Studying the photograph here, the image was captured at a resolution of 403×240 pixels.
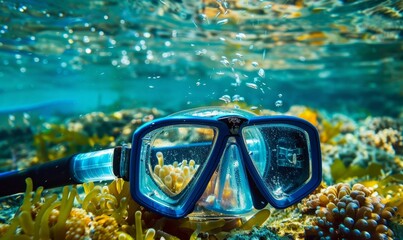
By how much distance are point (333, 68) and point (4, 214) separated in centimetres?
2384

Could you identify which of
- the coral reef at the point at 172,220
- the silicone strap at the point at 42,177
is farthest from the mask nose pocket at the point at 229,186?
the silicone strap at the point at 42,177

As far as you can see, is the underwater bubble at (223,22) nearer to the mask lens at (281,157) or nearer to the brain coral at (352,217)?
the mask lens at (281,157)

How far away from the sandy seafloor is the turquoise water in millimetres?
74

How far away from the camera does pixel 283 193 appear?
3070 millimetres

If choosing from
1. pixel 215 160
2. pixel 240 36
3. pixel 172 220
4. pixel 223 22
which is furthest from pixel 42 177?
pixel 240 36

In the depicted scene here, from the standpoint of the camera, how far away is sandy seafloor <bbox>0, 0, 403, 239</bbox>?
2871mm

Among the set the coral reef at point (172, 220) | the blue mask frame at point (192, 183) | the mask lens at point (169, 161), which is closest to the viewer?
the coral reef at point (172, 220)

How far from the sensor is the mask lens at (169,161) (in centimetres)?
278

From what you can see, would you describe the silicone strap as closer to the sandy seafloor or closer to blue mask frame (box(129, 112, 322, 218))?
the sandy seafloor

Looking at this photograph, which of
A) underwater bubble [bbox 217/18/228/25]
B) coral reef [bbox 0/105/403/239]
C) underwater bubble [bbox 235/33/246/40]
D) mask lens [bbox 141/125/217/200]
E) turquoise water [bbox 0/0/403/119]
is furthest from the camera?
underwater bubble [bbox 235/33/246/40]

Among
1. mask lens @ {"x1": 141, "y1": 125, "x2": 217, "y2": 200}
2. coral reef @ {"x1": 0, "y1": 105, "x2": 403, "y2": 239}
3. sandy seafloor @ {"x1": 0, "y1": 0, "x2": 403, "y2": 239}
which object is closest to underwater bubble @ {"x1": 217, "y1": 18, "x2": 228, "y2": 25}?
sandy seafloor @ {"x1": 0, "y1": 0, "x2": 403, "y2": 239}

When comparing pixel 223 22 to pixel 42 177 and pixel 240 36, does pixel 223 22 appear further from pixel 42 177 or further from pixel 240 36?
pixel 42 177

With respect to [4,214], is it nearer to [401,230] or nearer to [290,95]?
[401,230]

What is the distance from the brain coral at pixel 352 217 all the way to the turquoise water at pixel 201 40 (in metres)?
2.30
